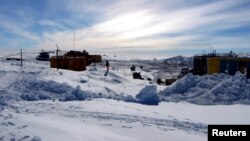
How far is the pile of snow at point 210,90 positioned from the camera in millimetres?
18094

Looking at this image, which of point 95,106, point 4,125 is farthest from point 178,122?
point 4,125

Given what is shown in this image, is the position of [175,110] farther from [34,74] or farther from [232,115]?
[34,74]

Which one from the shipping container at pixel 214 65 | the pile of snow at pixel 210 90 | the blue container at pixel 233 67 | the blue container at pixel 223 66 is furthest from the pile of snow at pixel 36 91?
the blue container at pixel 233 67

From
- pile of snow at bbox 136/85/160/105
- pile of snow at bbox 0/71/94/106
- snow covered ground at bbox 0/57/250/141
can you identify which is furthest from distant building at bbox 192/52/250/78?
pile of snow at bbox 0/71/94/106

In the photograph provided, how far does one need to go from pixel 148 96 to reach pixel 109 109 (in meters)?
3.40

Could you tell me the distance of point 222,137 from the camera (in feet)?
27.3

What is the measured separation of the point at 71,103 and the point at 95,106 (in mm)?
1046

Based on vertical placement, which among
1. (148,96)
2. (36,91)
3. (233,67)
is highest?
(233,67)

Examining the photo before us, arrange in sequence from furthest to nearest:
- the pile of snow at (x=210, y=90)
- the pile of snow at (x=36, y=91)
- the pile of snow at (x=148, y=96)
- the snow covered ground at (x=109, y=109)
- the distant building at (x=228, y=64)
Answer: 1. the distant building at (x=228, y=64)
2. the pile of snow at (x=210, y=90)
3. the pile of snow at (x=148, y=96)
4. the pile of snow at (x=36, y=91)
5. the snow covered ground at (x=109, y=109)

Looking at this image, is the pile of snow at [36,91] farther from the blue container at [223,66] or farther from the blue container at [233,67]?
the blue container at [233,67]

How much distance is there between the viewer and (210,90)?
1939 centimetres

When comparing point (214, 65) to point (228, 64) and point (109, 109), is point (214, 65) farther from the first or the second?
point (109, 109)

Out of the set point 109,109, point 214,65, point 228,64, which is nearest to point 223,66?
point 228,64

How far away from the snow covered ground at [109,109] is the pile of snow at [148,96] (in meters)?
0.05
